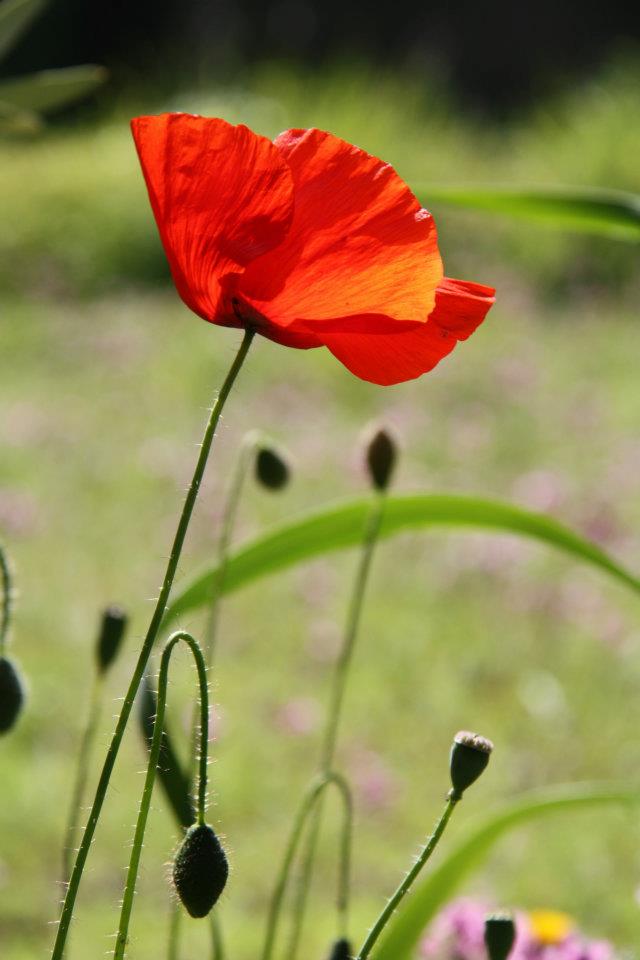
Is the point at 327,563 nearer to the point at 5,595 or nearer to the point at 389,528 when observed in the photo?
the point at 389,528

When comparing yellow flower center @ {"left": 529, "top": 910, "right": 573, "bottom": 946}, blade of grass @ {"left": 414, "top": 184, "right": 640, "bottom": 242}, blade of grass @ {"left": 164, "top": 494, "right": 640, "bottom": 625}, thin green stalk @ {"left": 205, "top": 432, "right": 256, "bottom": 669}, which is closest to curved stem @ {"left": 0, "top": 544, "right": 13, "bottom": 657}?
thin green stalk @ {"left": 205, "top": 432, "right": 256, "bottom": 669}

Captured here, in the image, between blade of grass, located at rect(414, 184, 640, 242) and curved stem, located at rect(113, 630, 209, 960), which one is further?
blade of grass, located at rect(414, 184, 640, 242)

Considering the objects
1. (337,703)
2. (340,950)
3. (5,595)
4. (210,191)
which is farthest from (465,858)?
(210,191)

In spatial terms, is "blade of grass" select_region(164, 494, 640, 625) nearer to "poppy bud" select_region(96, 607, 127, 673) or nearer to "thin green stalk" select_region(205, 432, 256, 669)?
"thin green stalk" select_region(205, 432, 256, 669)

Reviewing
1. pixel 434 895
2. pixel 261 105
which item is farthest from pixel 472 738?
pixel 261 105

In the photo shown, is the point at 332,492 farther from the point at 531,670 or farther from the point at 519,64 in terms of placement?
the point at 519,64

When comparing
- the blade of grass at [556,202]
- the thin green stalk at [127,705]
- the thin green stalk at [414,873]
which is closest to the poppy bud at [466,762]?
the thin green stalk at [414,873]
